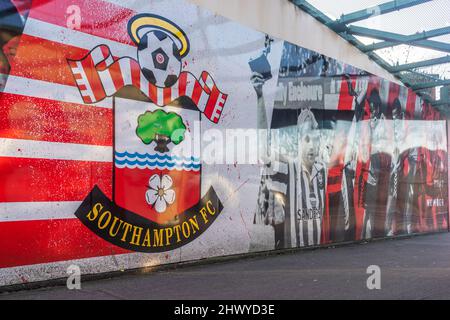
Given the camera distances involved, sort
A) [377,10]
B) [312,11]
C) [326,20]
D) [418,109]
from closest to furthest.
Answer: [377,10], [312,11], [326,20], [418,109]

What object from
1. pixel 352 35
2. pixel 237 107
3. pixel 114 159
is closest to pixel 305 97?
pixel 237 107

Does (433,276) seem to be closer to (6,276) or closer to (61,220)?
(61,220)

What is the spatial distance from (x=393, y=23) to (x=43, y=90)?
7779mm

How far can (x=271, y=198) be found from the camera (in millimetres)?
8844

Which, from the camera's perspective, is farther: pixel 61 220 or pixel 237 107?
→ pixel 237 107

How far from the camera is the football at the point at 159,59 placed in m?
6.95

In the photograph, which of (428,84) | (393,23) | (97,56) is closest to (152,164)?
(97,56)

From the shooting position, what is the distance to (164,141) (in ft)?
23.4

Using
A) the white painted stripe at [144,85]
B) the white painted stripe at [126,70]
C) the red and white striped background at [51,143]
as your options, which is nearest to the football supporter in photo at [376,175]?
the white painted stripe at [144,85]

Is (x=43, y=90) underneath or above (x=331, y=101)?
underneath

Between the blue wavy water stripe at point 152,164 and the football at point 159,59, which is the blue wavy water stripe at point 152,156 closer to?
the blue wavy water stripe at point 152,164

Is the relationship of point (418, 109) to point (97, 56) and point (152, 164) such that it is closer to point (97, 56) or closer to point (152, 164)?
point (152, 164)

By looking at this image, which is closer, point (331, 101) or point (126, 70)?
point (126, 70)
